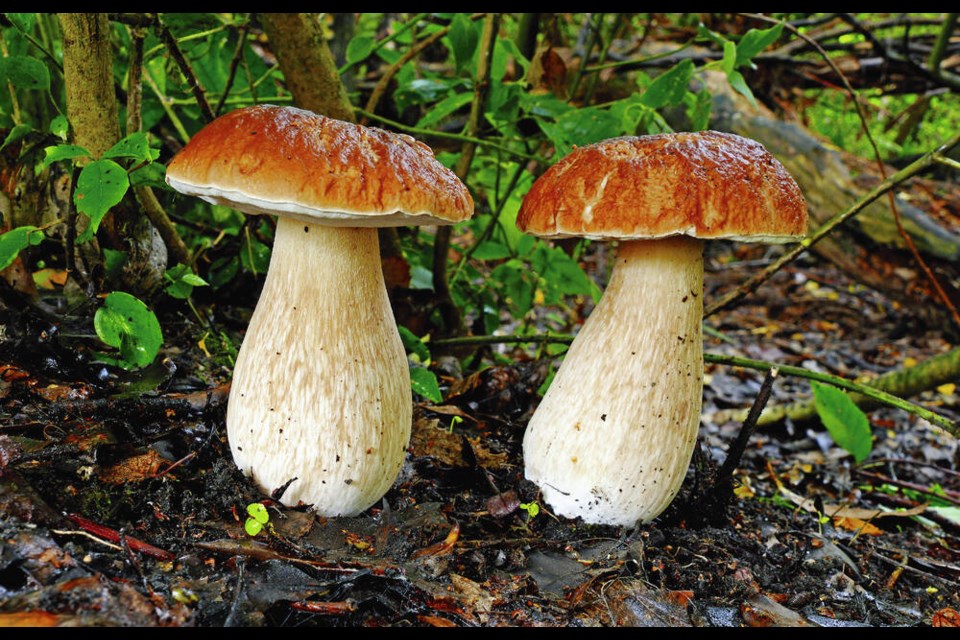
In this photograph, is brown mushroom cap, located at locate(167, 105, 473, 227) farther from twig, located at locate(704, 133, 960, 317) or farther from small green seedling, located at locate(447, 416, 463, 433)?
twig, located at locate(704, 133, 960, 317)

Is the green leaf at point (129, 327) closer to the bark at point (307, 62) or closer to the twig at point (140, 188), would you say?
the twig at point (140, 188)

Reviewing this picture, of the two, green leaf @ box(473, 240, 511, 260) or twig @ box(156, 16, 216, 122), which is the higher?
twig @ box(156, 16, 216, 122)

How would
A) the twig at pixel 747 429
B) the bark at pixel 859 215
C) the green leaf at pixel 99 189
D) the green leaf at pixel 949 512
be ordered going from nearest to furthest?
the green leaf at pixel 99 189 < the twig at pixel 747 429 < the green leaf at pixel 949 512 < the bark at pixel 859 215

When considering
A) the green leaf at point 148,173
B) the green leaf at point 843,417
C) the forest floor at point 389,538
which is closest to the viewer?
the forest floor at point 389,538

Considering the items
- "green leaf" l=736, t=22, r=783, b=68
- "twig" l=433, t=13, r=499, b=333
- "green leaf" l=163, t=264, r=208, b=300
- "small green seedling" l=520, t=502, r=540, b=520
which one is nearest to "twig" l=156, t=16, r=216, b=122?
"green leaf" l=163, t=264, r=208, b=300

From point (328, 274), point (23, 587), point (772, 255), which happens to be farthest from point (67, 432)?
point (772, 255)

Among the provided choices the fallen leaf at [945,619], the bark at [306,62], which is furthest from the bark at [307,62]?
the fallen leaf at [945,619]

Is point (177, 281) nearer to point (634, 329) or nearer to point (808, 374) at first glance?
point (634, 329)
